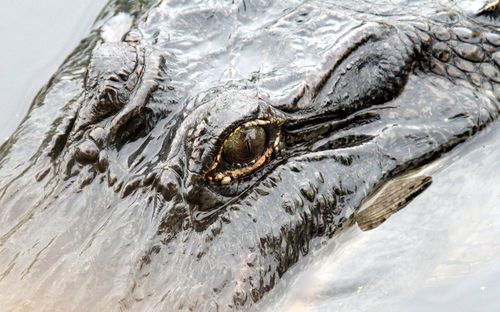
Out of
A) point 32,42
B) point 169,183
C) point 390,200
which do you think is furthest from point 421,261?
point 32,42

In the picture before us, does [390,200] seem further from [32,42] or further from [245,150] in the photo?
[32,42]

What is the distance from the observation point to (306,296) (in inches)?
117

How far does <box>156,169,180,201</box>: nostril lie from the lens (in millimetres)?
2898

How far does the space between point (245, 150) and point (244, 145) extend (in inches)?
1.1

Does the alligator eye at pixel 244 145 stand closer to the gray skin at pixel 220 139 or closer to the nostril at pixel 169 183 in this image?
the gray skin at pixel 220 139

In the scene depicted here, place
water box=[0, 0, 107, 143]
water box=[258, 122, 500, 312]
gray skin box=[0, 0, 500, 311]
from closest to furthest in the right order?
1. gray skin box=[0, 0, 500, 311]
2. water box=[258, 122, 500, 312]
3. water box=[0, 0, 107, 143]

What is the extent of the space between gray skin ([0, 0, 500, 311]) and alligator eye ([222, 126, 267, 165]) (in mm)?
50

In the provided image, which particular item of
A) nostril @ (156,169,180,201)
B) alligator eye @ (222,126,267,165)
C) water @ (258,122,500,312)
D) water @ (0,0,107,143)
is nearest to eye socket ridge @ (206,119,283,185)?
alligator eye @ (222,126,267,165)

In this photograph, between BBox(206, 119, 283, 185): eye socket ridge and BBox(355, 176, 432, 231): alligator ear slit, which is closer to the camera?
BBox(206, 119, 283, 185): eye socket ridge

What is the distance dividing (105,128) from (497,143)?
6.32ft

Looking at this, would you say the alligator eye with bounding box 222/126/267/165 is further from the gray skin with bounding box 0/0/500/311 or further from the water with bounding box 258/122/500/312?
the water with bounding box 258/122/500/312

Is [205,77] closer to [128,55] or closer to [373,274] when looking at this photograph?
[128,55]

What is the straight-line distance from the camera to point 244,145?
2.93m

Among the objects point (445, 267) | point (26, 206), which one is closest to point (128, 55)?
point (26, 206)
